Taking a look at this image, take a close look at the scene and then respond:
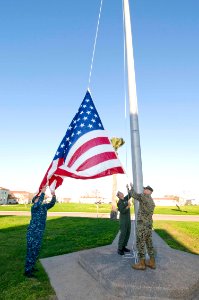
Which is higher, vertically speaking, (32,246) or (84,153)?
(84,153)

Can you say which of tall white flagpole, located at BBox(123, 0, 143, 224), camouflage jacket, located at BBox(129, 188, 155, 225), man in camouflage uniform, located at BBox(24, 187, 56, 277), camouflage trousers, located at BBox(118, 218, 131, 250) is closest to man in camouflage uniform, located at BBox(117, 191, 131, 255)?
camouflage trousers, located at BBox(118, 218, 131, 250)

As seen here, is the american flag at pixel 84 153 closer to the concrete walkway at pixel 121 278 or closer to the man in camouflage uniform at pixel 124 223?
the man in camouflage uniform at pixel 124 223

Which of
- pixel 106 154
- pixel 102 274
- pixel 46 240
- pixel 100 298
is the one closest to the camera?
pixel 100 298

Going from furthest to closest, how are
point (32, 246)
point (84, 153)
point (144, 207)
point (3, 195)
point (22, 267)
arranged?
1. point (3, 195)
2. point (22, 267)
3. point (84, 153)
4. point (32, 246)
5. point (144, 207)

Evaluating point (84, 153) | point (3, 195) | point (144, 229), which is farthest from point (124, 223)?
point (3, 195)

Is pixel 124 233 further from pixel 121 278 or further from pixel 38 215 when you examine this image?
pixel 38 215

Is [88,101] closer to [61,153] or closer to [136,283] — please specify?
[61,153]

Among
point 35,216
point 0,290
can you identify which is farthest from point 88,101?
point 0,290

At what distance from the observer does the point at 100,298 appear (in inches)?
197

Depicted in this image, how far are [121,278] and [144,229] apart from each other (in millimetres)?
1219

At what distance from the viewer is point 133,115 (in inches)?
276

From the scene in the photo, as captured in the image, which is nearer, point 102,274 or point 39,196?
point 102,274

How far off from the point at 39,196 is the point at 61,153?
1.22 m

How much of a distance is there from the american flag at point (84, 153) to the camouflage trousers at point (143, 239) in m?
1.39
